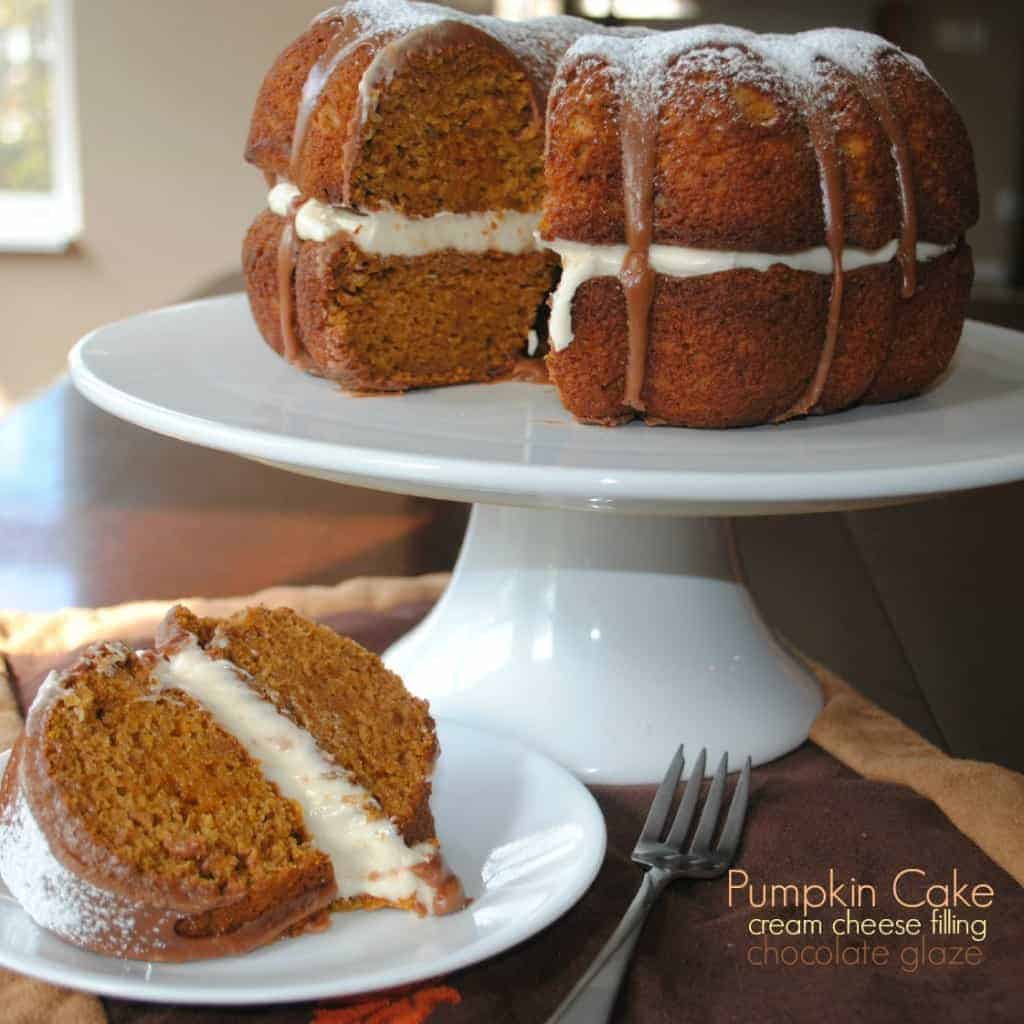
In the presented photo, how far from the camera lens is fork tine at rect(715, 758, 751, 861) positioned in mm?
1150

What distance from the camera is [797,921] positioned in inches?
42.5

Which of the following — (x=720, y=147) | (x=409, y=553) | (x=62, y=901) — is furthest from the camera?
(x=409, y=553)

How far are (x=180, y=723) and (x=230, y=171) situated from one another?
5.23m

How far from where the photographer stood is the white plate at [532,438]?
1.06 m

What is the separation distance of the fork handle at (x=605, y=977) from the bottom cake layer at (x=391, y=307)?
678mm

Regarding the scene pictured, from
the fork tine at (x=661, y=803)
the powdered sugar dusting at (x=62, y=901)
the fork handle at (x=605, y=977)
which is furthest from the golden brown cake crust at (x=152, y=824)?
the fork tine at (x=661, y=803)

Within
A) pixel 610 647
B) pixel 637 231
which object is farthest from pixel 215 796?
pixel 637 231

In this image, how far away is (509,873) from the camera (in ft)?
3.46

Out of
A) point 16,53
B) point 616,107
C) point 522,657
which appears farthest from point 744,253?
point 16,53

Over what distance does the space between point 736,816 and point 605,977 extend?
27cm

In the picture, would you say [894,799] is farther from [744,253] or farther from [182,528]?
[182,528]

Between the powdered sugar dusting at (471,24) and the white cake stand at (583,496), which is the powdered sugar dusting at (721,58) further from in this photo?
the white cake stand at (583,496)

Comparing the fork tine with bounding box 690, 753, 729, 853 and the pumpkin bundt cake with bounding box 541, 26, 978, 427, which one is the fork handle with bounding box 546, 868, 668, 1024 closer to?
the fork tine with bounding box 690, 753, 729, 853

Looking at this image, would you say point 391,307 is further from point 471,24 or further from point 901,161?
point 901,161
